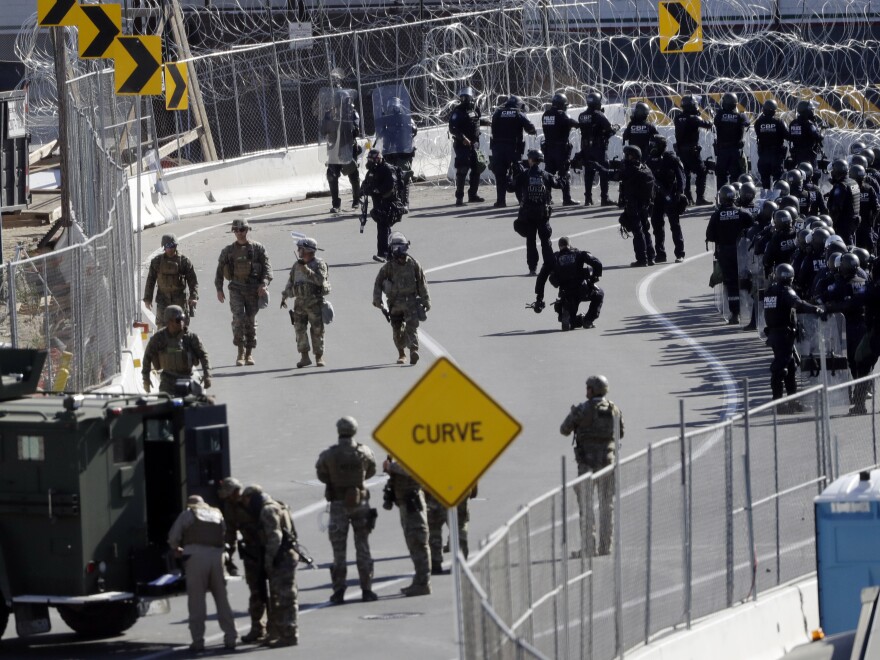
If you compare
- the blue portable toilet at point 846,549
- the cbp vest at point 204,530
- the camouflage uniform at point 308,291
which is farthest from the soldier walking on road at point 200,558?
the camouflage uniform at point 308,291

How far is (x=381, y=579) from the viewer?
14.3 meters

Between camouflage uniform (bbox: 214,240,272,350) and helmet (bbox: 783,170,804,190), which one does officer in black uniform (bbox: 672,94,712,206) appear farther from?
camouflage uniform (bbox: 214,240,272,350)

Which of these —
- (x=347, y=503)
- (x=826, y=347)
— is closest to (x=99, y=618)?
(x=347, y=503)

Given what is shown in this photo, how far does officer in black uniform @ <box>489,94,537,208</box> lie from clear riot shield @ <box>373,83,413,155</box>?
1.77 metres

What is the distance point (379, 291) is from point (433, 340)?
6.22ft

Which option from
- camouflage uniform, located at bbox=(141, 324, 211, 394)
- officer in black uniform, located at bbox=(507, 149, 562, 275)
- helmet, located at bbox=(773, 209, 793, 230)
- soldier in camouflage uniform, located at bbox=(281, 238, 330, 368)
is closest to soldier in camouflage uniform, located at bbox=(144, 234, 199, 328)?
soldier in camouflage uniform, located at bbox=(281, 238, 330, 368)

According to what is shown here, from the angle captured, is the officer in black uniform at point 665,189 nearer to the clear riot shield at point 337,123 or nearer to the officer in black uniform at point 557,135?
the officer in black uniform at point 557,135

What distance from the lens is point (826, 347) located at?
20.1 metres

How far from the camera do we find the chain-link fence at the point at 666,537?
9.73 meters

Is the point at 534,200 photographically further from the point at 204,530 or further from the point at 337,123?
the point at 204,530

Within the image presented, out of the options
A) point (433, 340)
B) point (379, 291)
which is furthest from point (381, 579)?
point (433, 340)

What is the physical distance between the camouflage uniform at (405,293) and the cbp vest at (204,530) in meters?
8.85

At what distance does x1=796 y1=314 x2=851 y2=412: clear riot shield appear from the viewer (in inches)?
784

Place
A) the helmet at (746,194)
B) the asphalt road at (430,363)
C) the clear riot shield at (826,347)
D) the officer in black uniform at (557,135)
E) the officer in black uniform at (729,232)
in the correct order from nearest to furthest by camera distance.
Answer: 1. the asphalt road at (430,363)
2. the clear riot shield at (826,347)
3. the officer in black uniform at (729,232)
4. the helmet at (746,194)
5. the officer in black uniform at (557,135)
